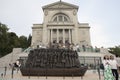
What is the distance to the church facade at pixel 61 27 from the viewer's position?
61447mm

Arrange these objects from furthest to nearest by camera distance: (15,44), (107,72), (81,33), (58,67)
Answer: (81,33) < (15,44) < (58,67) < (107,72)

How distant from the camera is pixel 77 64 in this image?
15.9 meters

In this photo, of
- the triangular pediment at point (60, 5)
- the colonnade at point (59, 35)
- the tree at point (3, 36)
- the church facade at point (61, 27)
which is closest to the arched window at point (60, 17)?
the church facade at point (61, 27)

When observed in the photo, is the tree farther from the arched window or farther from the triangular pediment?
the arched window

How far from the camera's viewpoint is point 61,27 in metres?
61.2

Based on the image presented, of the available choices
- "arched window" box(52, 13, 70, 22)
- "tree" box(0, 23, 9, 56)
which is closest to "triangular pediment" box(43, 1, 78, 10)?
"arched window" box(52, 13, 70, 22)

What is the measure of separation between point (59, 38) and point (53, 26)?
182 inches

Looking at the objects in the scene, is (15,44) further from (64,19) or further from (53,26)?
(64,19)

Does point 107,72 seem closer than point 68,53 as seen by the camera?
Yes

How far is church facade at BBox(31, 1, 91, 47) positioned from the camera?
202 feet

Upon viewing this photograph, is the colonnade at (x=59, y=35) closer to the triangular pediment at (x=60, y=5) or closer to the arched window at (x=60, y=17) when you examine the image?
the arched window at (x=60, y=17)

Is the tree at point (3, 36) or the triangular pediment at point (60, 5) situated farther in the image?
the triangular pediment at point (60, 5)

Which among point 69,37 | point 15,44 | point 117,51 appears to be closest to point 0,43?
point 15,44

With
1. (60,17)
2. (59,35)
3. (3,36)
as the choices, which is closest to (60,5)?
(60,17)
